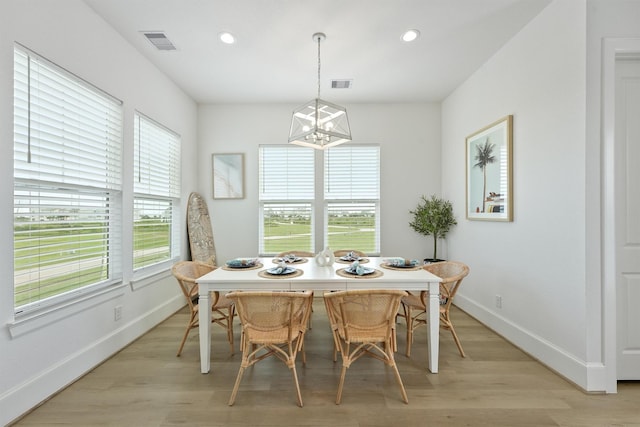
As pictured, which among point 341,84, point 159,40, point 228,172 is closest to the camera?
point 159,40

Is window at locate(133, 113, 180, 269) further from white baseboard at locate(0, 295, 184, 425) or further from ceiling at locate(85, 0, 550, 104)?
ceiling at locate(85, 0, 550, 104)

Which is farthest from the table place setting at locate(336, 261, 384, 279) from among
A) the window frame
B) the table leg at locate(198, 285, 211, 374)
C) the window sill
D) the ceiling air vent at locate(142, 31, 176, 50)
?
the ceiling air vent at locate(142, 31, 176, 50)

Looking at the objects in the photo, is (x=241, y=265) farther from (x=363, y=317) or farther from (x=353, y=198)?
(x=353, y=198)

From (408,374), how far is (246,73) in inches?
143

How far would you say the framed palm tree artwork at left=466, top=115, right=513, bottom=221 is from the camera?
2918 millimetres

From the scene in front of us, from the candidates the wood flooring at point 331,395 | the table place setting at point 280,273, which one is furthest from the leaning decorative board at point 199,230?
the table place setting at point 280,273

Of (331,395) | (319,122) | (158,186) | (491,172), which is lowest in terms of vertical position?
(331,395)

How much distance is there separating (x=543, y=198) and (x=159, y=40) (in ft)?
12.8

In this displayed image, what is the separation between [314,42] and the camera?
2.85m

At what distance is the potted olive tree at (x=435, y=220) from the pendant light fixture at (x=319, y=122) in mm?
2182

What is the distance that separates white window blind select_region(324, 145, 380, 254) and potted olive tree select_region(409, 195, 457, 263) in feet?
2.09

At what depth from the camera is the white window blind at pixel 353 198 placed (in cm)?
455

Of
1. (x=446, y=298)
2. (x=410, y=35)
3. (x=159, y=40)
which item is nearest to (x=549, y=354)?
(x=446, y=298)

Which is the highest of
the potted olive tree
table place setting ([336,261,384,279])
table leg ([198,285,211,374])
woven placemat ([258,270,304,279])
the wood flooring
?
the potted olive tree
